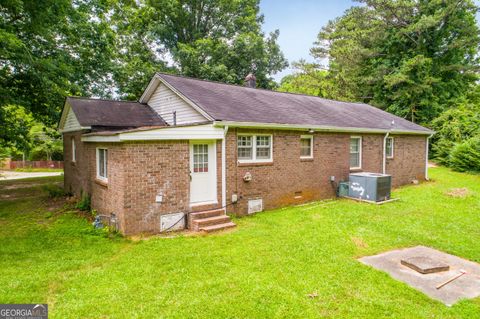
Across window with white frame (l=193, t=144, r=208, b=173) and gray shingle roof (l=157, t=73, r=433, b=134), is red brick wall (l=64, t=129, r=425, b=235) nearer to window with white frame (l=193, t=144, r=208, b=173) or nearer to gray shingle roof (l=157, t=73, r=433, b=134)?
window with white frame (l=193, t=144, r=208, b=173)

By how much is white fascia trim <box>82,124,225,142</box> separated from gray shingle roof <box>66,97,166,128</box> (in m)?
2.17

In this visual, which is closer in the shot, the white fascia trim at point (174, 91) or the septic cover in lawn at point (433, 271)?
the septic cover in lawn at point (433, 271)

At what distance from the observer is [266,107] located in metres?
11.5

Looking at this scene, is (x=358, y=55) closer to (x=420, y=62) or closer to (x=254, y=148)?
(x=420, y=62)

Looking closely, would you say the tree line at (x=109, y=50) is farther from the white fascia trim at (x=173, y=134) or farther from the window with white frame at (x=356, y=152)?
the window with white frame at (x=356, y=152)

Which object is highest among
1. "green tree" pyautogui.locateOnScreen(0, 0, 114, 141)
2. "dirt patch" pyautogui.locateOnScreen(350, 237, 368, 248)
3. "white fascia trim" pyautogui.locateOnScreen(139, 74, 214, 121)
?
"green tree" pyautogui.locateOnScreen(0, 0, 114, 141)

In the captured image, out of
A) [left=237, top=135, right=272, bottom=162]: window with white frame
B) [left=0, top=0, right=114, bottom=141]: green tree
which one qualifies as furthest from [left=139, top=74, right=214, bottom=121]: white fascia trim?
[left=0, top=0, right=114, bottom=141]: green tree

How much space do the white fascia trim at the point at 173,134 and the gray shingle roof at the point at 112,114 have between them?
85.6 inches

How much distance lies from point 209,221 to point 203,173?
4.68ft

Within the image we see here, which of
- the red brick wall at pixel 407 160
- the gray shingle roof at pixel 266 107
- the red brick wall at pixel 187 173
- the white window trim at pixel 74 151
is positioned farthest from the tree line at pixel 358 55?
the gray shingle roof at pixel 266 107

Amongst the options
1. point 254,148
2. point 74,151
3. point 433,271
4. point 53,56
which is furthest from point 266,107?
point 53,56

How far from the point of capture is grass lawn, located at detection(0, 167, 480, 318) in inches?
165

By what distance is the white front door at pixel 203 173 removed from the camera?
834cm

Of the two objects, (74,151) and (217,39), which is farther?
(217,39)
